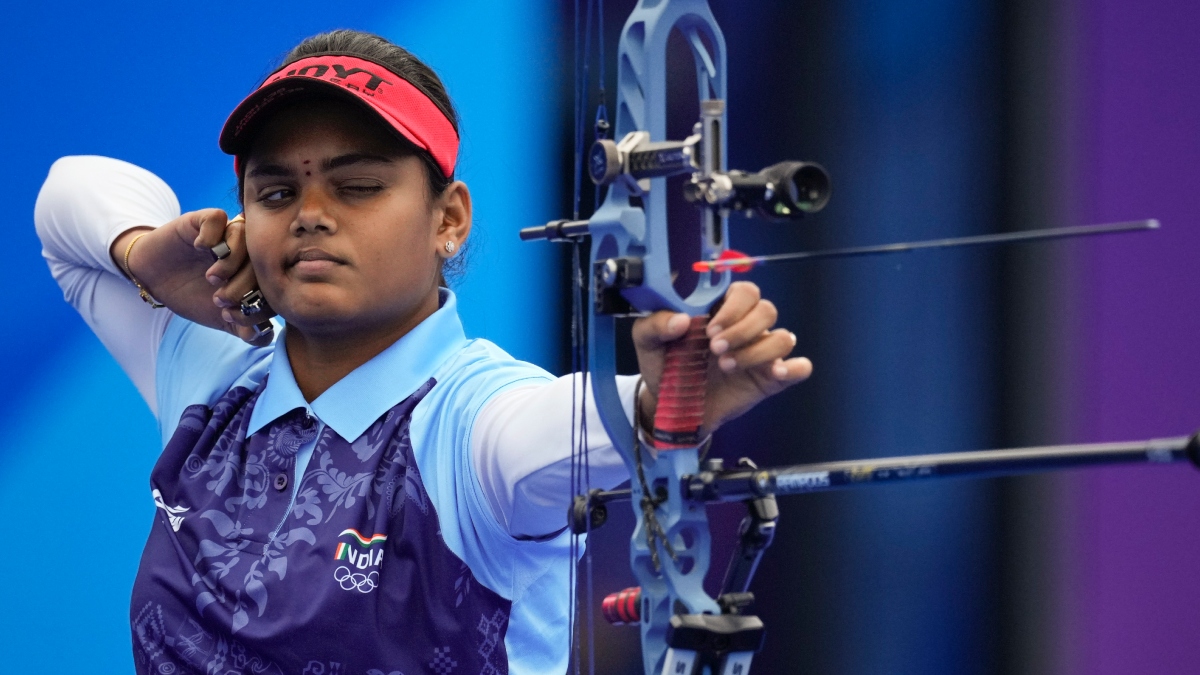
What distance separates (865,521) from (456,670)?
89 cm

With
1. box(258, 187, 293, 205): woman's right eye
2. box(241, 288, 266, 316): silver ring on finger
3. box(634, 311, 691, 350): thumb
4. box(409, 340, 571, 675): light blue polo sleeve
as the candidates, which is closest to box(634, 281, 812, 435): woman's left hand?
box(634, 311, 691, 350): thumb

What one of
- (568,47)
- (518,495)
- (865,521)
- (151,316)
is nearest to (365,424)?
(518,495)

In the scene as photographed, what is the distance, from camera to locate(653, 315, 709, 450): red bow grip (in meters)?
0.98

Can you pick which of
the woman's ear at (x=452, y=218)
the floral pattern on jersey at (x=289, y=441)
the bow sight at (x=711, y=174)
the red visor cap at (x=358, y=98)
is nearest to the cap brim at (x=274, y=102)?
the red visor cap at (x=358, y=98)

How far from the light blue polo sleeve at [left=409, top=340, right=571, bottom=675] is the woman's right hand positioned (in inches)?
11.0

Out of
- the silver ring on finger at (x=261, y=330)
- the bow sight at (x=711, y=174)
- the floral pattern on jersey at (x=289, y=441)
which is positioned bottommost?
the floral pattern on jersey at (x=289, y=441)

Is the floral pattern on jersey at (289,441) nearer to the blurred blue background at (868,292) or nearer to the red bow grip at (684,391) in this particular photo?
the red bow grip at (684,391)

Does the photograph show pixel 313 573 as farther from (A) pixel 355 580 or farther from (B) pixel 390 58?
(B) pixel 390 58

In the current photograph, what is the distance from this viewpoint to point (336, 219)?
1.36m

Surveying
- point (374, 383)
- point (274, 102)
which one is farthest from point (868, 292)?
point (274, 102)

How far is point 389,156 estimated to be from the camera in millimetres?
1401

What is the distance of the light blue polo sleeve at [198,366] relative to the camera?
1.62m

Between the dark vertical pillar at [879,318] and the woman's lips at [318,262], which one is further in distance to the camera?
the dark vertical pillar at [879,318]

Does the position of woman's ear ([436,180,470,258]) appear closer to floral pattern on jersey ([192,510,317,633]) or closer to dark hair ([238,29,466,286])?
dark hair ([238,29,466,286])
